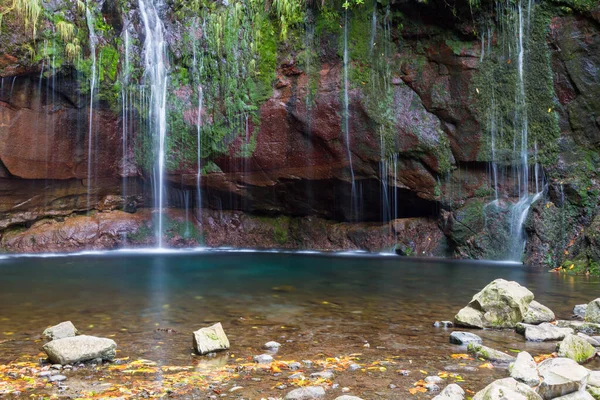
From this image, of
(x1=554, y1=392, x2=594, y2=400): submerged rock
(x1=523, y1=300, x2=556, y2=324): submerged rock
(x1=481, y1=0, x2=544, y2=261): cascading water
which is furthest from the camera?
(x1=481, y1=0, x2=544, y2=261): cascading water

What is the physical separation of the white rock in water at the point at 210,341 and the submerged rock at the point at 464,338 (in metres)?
2.44

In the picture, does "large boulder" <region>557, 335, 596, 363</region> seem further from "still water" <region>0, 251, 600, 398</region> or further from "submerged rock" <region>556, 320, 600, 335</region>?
"submerged rock" <region>556, 320, 600, 335</region>

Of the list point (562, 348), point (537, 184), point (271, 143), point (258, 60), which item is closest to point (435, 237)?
point (537, 184)

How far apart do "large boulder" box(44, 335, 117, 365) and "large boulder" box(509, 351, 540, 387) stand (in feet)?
11.7

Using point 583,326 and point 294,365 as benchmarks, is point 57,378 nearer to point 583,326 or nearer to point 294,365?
point 294,365

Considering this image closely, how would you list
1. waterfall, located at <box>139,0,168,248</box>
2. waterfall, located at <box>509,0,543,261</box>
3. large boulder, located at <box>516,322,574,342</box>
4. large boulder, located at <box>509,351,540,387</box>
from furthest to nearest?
waterfall, located at <box>139,0,168,248</box>, waterfall, located at <box>509,0,543,261</box>, large boulder, located at <box>516,322,574,342</box>, large boulder, located at <box>509,351,540,387</box>

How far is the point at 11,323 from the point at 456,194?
40.9 feet

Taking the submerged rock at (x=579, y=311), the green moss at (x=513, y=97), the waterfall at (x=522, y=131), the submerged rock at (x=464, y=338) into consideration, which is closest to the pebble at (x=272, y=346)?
the submerged rock at (x=464, y=338)

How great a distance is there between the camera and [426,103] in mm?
15430

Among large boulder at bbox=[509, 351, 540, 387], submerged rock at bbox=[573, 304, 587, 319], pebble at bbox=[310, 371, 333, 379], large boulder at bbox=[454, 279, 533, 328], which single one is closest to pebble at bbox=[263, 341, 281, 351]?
pebble at bbox=[310, 371, 333, 379]

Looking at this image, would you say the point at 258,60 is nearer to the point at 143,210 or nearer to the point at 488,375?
the point at 143,210

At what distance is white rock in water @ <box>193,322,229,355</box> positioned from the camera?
509 centimetres

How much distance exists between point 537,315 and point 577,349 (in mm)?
1617

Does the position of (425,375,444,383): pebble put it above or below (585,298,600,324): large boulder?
below
